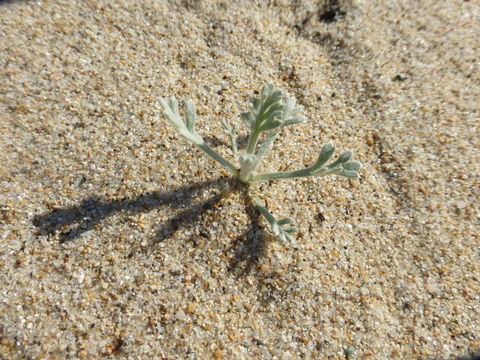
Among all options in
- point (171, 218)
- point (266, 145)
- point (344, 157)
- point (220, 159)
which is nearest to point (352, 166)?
point (344, 157)

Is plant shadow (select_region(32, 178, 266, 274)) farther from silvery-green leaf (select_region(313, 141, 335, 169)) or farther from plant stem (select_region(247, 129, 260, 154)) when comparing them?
silvery-green leaf (select_region(313, 141, 335, 169))

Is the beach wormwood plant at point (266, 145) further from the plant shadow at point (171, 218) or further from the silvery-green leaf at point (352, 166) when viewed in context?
the plant shadow at point (171, 218)

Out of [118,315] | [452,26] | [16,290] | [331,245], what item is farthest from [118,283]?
[452,26]

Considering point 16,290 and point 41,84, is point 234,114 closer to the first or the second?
point 41,84

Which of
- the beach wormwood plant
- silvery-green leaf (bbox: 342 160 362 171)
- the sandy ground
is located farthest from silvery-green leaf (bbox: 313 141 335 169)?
the sandy ground

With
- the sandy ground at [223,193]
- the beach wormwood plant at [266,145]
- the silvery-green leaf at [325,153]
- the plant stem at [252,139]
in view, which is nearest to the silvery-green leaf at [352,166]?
the beach wormwood plant at [266,145]

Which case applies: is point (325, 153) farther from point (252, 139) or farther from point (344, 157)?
point (252, 139)

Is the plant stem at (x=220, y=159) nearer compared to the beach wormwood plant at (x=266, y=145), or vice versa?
the beach wormwood plant at (x=266, y=145)
